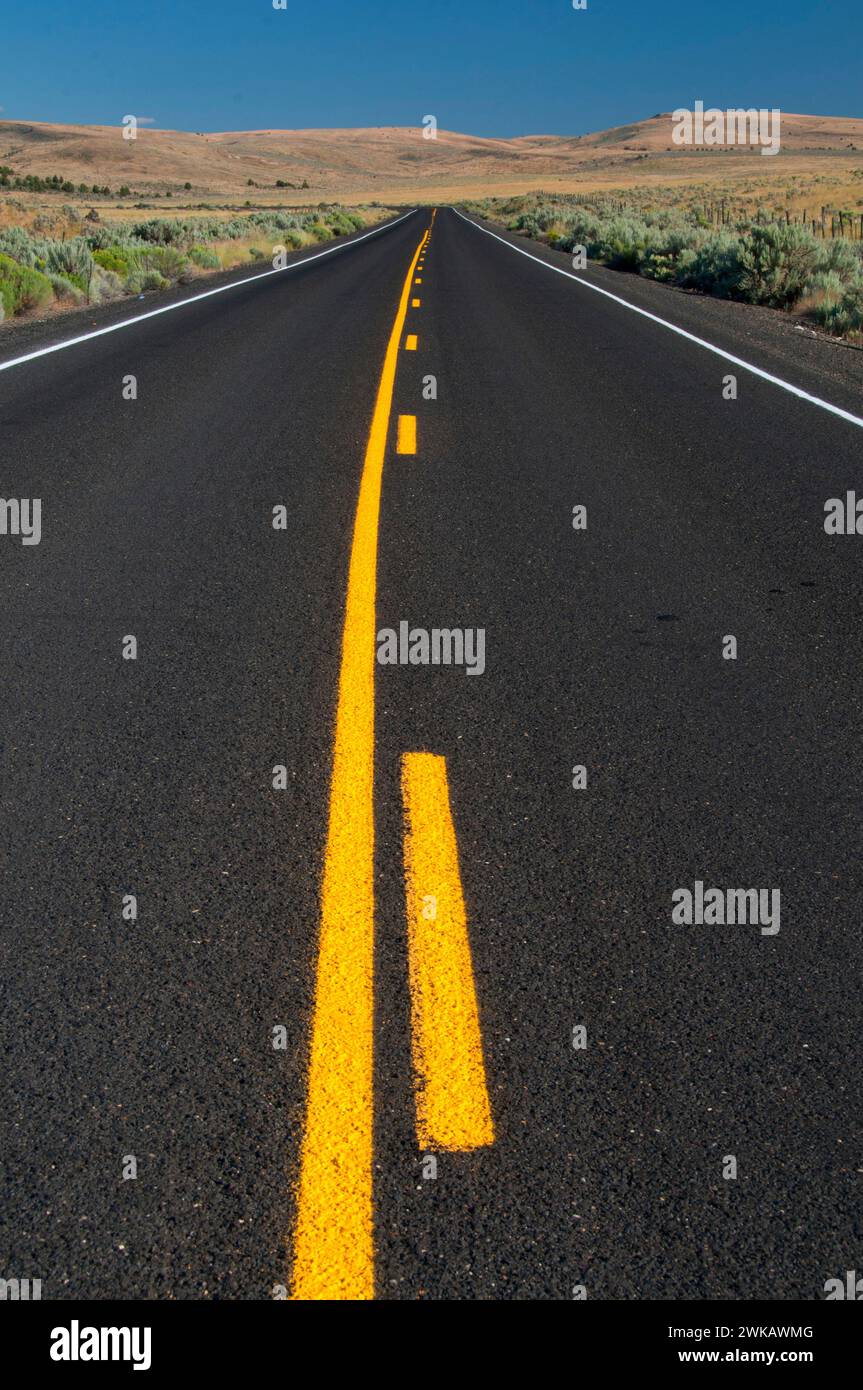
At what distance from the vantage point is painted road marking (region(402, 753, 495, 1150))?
266cm

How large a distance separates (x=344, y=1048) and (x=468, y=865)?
933mm

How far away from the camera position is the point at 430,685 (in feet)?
16.5

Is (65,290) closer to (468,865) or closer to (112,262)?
(112,262)

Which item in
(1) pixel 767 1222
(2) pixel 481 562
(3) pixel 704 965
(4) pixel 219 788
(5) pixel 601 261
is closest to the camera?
(1) pixel 767 1222

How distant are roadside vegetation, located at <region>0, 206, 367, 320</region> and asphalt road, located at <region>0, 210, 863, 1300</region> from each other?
1210 cm

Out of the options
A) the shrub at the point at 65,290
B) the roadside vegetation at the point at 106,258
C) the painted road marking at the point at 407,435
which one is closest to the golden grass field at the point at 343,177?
the roadside vegetation at the point at 106,258

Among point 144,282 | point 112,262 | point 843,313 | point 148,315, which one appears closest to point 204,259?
point 112,262

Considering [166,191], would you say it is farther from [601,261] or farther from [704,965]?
[704,965]

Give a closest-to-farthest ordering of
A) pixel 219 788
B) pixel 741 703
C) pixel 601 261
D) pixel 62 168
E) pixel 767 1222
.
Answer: pixel 767 1222
pixel 219 788
pixel 741 703
pixel 601 261
pixel 62 168

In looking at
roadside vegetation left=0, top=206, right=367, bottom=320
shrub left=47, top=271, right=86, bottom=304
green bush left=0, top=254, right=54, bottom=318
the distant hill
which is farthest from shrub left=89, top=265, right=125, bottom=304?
the distant hill

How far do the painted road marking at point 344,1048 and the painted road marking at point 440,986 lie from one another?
0.13 meters

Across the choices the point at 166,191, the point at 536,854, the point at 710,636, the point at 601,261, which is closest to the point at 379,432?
the point at 710,636

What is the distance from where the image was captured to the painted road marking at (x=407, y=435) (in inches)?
382

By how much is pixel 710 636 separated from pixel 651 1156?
3542 millimetres
